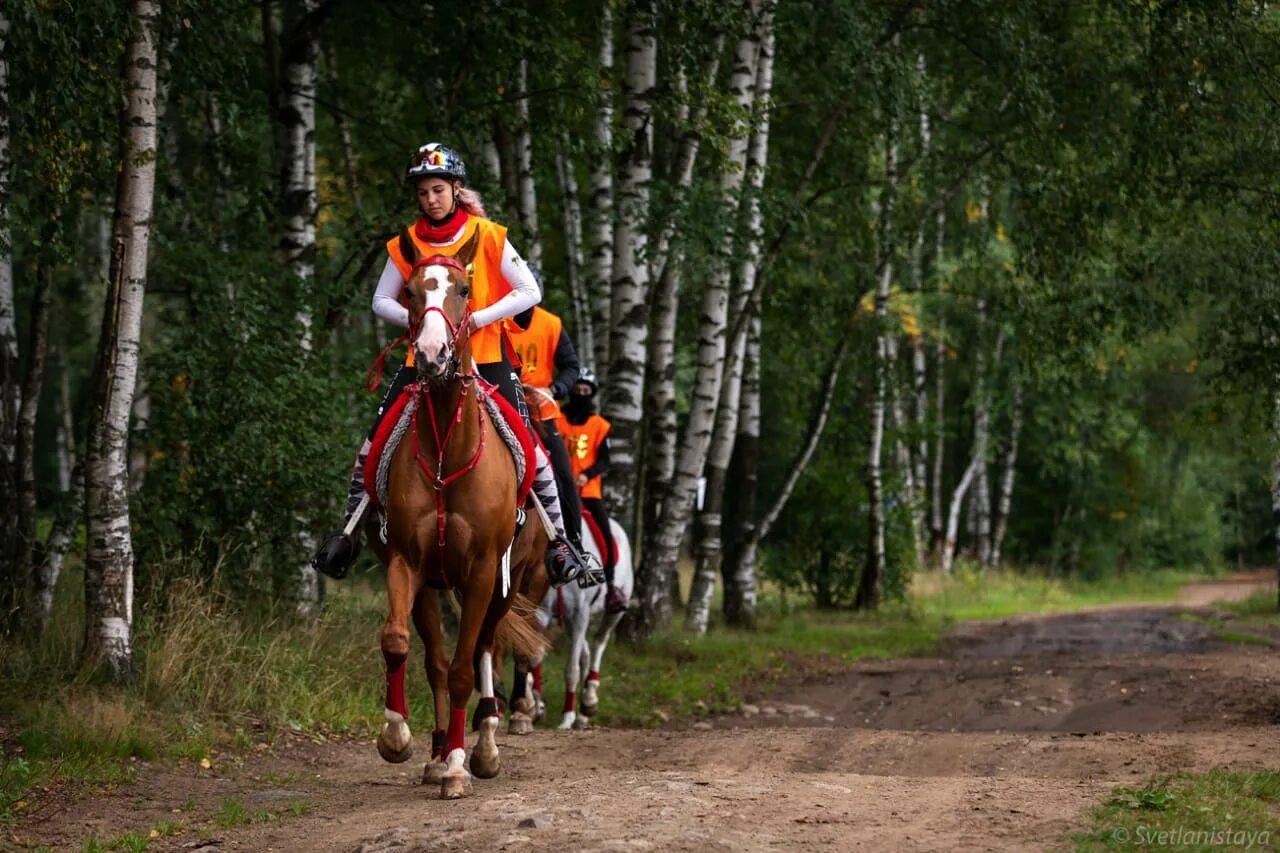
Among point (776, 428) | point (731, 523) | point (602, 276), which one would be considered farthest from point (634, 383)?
point (776, 428)

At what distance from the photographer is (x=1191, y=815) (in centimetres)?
784

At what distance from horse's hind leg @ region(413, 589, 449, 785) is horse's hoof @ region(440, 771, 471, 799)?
37 centimetres

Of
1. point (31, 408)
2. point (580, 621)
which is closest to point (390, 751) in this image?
point (580, 621)

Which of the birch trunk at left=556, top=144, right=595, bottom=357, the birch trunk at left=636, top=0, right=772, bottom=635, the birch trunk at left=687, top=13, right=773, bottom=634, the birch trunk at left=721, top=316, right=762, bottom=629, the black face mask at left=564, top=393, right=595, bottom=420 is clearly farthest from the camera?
the birch trunk at left=721, top=316, right=762, bottom=629

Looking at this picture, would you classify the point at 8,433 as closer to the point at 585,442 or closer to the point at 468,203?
the point at 585,442

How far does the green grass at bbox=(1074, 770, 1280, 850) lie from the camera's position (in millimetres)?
7168

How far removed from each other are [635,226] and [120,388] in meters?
7.30

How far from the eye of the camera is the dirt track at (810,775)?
739cm

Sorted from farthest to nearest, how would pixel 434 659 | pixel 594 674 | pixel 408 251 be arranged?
pixel 594 674, pixel 434 659, pixel 408 251

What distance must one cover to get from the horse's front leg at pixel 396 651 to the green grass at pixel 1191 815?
3.50m

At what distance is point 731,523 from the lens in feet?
82.4

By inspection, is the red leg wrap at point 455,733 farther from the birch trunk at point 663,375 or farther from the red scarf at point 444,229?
the birch trunk at point 663,375

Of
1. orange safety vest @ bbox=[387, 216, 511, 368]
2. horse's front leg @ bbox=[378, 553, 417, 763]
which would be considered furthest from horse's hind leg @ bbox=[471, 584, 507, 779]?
orange safety vest @ bbox=[387, 216, 511, 368]

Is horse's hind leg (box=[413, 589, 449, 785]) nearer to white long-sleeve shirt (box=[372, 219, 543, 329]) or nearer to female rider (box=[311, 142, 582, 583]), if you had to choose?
female rider (box=[311, 142, 582, 583])
